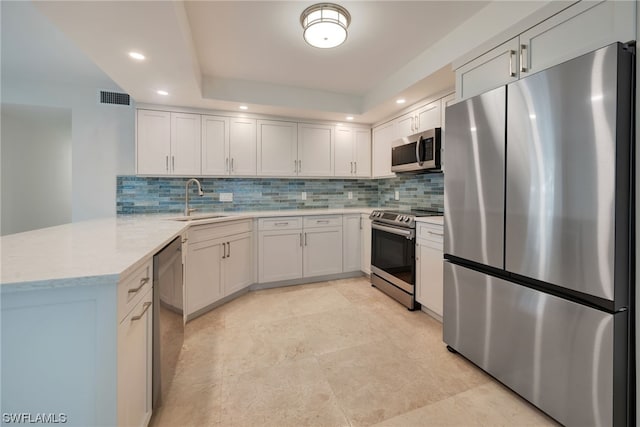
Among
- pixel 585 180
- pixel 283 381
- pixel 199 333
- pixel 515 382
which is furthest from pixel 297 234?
pixel 585 180

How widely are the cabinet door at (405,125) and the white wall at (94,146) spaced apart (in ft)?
10.6

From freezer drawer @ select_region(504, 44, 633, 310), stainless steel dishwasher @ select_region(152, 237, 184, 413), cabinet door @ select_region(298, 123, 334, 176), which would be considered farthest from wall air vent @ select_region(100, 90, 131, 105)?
freezer drawer @ select_region(504, 44, 633, 310)

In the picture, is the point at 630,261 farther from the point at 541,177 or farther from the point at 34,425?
the point at 34,425

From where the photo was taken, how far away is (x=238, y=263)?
309cm

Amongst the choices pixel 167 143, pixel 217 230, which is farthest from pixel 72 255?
pixel 167 143

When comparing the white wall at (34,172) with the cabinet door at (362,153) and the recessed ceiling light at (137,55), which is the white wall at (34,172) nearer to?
the recessed ceiling light at (137,55)

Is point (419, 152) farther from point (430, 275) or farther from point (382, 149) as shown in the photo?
point (430, 275)

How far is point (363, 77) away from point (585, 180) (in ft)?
7.77

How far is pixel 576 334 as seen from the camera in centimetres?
130

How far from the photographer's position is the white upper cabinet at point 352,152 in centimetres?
396

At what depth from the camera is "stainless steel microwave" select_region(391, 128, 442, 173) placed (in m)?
2.66

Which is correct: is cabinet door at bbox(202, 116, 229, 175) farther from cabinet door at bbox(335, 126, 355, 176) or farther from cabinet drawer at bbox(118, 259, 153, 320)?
cabinet drawer at bbox(118, 259, 153, 320)

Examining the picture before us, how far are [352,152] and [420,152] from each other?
1.38 metres

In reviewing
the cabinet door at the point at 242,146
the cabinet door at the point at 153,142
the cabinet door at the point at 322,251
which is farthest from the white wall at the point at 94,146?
the cabinet door at the point at 322,251
